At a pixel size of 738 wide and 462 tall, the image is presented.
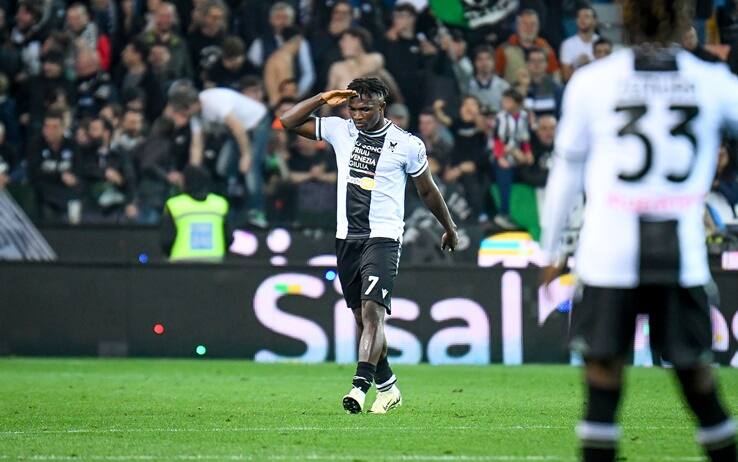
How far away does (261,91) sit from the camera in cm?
1936

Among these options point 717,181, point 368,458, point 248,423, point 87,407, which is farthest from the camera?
point 717,181

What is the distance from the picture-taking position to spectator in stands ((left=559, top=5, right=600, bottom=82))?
2000 centimetres

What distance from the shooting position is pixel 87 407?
11609 mm

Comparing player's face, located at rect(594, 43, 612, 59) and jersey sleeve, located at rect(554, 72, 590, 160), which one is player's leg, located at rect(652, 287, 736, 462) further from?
player's face, located at rect(594, 43, 612, 59)

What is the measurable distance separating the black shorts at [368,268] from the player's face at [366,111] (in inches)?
31.4

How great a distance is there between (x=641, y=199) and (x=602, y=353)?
0.60m

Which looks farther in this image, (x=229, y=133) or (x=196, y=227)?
(x=229, y=133)

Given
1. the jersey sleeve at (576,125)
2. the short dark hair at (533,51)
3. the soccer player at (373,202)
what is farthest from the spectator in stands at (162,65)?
the jersey sleeve at (576,125)

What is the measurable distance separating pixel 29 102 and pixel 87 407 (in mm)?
9517

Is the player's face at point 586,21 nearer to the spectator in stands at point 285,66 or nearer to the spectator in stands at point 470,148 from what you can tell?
the spectator in stands at point 470,148

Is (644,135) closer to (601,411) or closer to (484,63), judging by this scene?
(601,411)

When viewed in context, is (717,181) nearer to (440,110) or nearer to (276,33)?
(440,110)

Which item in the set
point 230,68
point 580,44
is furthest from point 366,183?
point 580,44

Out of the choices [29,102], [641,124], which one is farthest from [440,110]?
[641,124]
